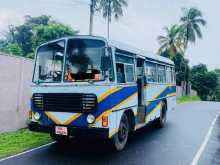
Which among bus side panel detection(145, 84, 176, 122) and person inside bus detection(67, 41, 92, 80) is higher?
person inside bus detection(67, 41, 92, 80)

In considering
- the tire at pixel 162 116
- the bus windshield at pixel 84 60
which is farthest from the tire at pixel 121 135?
the tire at pixel 162 116

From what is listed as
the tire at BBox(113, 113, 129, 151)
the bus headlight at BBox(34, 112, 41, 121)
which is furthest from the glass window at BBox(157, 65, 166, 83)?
the bus headlight at BBox(34, 112, 41, 121)

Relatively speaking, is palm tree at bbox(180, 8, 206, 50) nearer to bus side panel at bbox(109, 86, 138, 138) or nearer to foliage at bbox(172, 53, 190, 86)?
foliage at bbox(172, 53, 190, 86)

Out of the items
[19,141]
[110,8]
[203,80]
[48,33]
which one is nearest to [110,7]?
[110,8]

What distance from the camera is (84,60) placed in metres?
7.29

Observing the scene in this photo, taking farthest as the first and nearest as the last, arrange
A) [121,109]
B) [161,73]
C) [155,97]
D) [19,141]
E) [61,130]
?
[161,73] < [155,97] < [19,141] < [121,109] < [61,130]

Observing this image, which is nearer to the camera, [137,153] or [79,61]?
[79,61]

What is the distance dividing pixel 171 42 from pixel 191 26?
149 inches

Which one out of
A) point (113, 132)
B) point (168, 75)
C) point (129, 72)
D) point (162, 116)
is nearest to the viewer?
point (113, 132)

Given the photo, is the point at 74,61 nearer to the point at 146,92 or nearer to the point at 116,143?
the point at 116,143

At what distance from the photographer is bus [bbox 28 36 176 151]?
693 centimetres

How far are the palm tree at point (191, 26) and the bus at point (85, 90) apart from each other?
3687cm

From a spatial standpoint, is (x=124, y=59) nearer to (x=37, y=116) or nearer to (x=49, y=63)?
(x=49, y=63)

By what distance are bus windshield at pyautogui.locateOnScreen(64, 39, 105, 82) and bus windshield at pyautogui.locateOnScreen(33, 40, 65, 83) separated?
0.86ft
